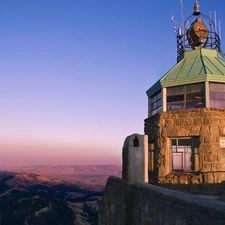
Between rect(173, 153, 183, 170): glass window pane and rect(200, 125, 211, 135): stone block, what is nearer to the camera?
rect(200, 125, 211, 135): stone block

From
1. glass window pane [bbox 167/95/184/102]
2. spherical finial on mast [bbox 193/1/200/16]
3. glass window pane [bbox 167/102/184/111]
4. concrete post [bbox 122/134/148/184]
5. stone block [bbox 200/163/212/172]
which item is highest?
spherical finial on mast [bbox 193/1/200/16]

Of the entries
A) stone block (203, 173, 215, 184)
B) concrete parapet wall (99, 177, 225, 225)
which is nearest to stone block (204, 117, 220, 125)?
stone block (203, 173, 215, 184)

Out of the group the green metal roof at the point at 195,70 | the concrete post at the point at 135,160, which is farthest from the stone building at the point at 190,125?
the concrete post at the point at 135,160

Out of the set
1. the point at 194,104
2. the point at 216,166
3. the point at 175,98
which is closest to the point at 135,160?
the point at 216,166

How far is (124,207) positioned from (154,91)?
8897mm

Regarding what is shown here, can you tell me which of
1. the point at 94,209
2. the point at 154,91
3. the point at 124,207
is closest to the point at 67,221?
the point at 94,209

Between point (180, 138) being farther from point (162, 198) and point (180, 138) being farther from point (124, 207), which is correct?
point (162, 198)

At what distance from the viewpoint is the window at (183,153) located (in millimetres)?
13164

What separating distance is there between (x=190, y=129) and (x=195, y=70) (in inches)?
112

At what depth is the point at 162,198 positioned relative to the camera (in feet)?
17.5

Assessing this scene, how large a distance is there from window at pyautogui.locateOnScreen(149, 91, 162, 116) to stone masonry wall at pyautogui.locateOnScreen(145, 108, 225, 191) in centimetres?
107

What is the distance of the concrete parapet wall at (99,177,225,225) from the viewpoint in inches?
153

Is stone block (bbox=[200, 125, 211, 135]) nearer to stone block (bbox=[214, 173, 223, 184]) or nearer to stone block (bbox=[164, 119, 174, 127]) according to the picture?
stone block (bbox=[164, 119, 174, 127])

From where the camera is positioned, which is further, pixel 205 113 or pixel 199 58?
pixel 199 58
